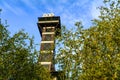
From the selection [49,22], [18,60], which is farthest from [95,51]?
[49,22]

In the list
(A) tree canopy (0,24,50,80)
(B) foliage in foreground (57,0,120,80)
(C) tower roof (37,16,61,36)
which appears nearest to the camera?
(B) foliage in foreground (57,0,120,80)

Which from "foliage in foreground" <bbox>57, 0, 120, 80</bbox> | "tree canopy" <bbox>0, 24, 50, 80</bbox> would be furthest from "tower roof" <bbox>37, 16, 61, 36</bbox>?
"foliage in foreground" <bbox>57, 0, 120, 80</bbox>

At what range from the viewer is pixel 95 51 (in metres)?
30.0

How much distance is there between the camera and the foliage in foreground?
27.9 metres

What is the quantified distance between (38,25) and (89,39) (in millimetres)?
72862

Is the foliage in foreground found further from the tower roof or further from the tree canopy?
the tower roof

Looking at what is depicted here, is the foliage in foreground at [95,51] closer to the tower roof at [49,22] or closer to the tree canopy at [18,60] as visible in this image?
the tree canopy at [18,60]

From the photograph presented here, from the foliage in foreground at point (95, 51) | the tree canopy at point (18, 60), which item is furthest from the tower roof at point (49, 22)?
the foliage in foreground at point (95, 51)

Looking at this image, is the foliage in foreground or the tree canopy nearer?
the foliage in foreground

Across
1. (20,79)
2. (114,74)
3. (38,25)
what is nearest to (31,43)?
(20,79)

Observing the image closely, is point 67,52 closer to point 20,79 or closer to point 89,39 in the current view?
point 89,39

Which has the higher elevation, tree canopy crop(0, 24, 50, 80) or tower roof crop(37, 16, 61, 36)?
tower roof crop(37, 16, 61, 36)

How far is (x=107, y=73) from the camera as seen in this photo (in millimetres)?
27609

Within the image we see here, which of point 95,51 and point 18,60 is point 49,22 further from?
point 95,51
